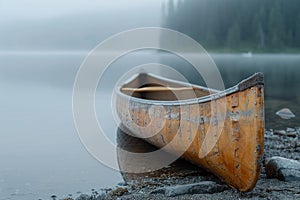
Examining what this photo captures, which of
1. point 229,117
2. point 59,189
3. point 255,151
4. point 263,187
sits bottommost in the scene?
point 59,189

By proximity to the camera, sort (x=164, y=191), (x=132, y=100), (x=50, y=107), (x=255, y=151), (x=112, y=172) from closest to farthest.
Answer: (x=255, y=151), (x=164, y=191), (x=112, y=172), (x=132, y=100), (x=50, y=107)

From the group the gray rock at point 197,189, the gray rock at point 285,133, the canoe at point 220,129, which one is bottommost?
the gray rock at point 285,133

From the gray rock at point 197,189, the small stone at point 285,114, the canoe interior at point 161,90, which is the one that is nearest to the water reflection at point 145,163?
the gray rock at point 197,189

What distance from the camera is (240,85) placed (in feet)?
16.9

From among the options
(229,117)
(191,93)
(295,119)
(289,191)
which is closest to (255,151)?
(229,117)

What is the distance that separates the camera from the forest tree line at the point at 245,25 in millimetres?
81188

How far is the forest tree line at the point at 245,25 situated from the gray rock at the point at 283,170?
78.6m

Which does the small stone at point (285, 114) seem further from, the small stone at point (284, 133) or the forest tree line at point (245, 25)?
the forest tree line at point (245, 25)

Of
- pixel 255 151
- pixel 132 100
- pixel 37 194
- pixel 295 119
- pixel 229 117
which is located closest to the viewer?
pixel 255 151

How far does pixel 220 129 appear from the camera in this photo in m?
5.68

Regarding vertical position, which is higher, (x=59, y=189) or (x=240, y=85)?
(x=240, y=85)

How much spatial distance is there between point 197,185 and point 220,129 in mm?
988

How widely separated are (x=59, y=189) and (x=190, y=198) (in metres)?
2.79

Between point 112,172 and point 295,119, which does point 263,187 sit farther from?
point 295,119
